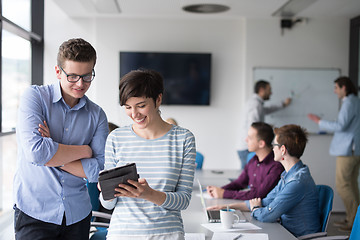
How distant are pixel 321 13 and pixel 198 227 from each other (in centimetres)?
446

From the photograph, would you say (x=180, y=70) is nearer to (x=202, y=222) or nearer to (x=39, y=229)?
(x=202, y=222)

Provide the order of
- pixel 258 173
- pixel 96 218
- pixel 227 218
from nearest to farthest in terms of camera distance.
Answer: pixel 227 218 < pixel 96 218 < pixel 258 173

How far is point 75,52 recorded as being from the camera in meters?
1.60

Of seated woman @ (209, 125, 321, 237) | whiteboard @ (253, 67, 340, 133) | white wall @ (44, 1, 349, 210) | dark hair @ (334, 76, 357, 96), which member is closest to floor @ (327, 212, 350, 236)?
white wall @ (44, 1, 349, 210)

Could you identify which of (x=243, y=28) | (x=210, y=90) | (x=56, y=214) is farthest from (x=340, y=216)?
(x=56, y=214)

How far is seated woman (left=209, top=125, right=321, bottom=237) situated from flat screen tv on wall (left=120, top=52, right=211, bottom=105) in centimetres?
322

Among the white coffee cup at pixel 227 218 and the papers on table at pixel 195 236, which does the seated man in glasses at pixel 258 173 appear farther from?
the papers on table at pixel 195 236

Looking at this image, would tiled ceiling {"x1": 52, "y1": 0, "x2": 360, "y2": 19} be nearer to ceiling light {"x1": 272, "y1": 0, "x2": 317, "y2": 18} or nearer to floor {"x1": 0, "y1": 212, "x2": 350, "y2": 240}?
ceiling light {"x1": 272, "y1": 0, "x2": 317, "y2": 18}

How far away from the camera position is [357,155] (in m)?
4.82

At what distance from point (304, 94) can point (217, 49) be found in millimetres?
1496

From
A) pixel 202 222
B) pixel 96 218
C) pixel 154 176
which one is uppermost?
pixel 154 176

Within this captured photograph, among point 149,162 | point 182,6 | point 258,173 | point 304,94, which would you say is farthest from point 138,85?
point 304,94

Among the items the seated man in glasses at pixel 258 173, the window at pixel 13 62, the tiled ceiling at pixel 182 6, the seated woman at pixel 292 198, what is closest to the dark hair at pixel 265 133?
the seated man in glasses at pixel 258 173

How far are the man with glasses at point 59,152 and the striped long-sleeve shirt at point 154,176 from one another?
1.00 feet
